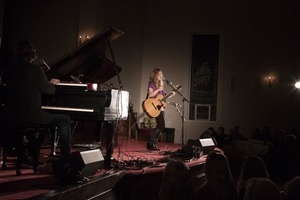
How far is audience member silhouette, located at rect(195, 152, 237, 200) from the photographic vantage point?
3338 mm

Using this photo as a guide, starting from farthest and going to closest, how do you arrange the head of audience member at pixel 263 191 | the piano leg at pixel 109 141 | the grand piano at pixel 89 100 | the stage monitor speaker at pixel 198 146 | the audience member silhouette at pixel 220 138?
the audience member silhouette at pixel 220 138 < the stage monitor speaker at pixel 198 146 < the piano leg at pixel 109 141 < the grand piano at pixel 89 100 < the head of audience member at pixel 263 191

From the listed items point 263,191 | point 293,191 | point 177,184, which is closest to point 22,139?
point 177,184

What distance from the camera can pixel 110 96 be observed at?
4.50 m

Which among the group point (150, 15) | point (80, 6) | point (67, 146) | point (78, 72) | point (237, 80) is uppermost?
point (150, 15)

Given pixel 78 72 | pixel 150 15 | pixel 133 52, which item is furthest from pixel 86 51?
pixel 150 15

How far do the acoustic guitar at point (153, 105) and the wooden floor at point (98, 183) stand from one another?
1.12m

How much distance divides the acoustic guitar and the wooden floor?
1119 millimetres

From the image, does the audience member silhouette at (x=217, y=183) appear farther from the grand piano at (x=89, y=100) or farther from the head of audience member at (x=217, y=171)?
the grand piano at (x=89, y=100)

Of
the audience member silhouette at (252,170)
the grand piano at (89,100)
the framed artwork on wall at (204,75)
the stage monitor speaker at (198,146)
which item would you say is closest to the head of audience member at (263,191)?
the audience member silhouette at (252,170)

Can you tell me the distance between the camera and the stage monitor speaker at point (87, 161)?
11.9 ft

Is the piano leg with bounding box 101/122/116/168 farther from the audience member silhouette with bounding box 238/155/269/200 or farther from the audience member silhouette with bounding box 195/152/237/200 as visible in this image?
the audience member silhouette with bounding box 238/155/269/200

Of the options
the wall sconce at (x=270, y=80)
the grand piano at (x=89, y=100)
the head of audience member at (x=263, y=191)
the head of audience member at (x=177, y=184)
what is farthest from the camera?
the wall sconce at (x=270, y=80)

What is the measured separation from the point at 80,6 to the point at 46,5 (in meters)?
1.07

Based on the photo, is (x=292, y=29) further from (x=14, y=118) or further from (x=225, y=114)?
(x=14, y=118)
